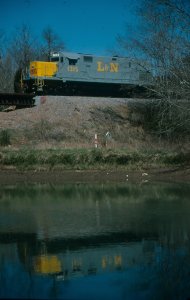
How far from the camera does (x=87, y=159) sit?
2744 centimetres

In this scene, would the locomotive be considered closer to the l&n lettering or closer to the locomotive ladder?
the l&n lettering

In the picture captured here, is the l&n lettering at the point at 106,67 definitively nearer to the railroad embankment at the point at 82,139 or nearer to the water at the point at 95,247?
the railroad embankment at the point at 82,139

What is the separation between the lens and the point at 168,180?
25141mm

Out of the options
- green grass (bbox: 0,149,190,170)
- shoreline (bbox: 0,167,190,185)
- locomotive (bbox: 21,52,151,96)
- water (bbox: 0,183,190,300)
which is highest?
locomotive (bbox: 21,52,151,96)

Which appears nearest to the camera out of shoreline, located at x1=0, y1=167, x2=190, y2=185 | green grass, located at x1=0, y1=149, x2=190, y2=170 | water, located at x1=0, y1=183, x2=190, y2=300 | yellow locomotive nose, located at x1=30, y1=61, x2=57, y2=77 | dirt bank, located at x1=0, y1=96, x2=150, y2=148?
water, located at x1=0, y1=183, x2=190, y2=300

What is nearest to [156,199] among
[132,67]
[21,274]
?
[21,274]

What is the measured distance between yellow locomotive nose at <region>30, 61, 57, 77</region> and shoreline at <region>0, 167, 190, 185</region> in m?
11.5

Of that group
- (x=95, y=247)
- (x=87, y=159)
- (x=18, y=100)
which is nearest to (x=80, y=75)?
(x=18, y=100)

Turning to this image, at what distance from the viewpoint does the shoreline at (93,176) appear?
25.1 metres

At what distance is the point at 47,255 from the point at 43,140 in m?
22.0

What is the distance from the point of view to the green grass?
27.0 metres

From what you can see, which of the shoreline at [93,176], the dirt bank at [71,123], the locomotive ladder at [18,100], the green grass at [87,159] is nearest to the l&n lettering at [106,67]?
the dirt bank at [71,123]

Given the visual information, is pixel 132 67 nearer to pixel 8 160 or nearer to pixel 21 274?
pixel 8 160

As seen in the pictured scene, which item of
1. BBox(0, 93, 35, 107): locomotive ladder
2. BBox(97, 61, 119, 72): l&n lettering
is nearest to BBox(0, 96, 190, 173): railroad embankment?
BBox(0, 93, 35, 107): locomotive ladder
